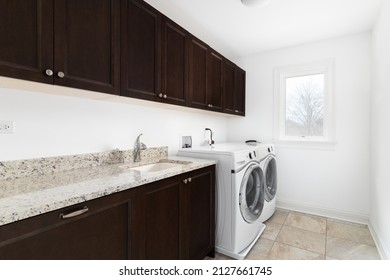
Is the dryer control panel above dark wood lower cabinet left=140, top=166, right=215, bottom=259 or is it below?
above

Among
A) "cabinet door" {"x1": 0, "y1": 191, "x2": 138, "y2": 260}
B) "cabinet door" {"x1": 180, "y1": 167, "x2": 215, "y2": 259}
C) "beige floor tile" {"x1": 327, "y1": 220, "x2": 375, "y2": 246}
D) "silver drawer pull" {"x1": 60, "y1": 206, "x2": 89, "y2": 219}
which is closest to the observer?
"cabinet door" {"x1": 0, "y1": 191, "x2": 138, "y2": 260}

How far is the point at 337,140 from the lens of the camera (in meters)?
2.67

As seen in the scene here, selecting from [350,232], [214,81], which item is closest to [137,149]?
[214,81]

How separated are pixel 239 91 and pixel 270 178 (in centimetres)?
133

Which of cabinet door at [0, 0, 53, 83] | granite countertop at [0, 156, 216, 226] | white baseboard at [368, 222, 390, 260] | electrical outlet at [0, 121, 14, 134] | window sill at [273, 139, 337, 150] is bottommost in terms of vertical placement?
white baseboard at [368, 222, 390, 260]

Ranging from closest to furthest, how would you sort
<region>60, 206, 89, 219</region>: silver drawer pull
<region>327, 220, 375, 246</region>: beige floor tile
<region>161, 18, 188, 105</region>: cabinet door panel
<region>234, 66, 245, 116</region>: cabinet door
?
<region>60, 206, 89, 219</region>: silver drawer pull → <region>161, 18, 188, 105</region>: cabinet door panel → <region>327, 220, 375, 246</region>: beige floor tile → <region>234, 66, 245, 116</region>: cabinet door

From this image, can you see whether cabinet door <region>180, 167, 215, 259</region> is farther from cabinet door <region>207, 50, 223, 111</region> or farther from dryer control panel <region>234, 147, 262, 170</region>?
cabinet door <region>207, 50, 223, 111</region>

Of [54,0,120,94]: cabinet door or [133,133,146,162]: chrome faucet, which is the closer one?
[54,0,120,94]: cabinet door

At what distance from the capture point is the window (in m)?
2.74

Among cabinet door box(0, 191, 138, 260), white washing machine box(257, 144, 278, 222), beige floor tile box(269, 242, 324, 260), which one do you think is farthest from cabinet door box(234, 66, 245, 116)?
cabinet door box(0, 191, 138, 260)

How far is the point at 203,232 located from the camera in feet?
5.74

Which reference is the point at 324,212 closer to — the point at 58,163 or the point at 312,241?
the point at 312,241

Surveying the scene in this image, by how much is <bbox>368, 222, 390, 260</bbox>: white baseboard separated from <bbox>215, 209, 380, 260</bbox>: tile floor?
0.04 metres
